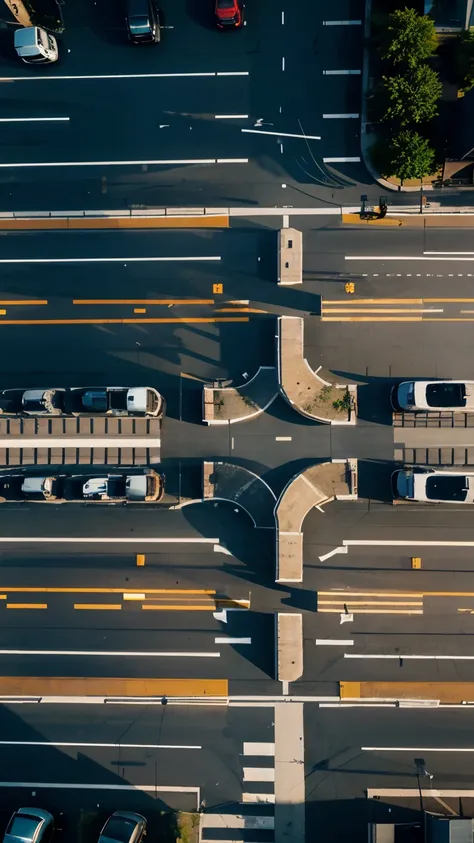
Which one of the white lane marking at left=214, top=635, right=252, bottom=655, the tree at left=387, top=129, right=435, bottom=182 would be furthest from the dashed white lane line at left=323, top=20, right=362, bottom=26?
the white lane marking at left=214, top=635, right=252, bottom=655

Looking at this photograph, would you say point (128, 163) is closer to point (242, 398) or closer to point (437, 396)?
point (242, 398)

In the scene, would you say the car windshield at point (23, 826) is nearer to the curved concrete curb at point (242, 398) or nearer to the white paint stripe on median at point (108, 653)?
the white paint stripe on median at point (108, 653)

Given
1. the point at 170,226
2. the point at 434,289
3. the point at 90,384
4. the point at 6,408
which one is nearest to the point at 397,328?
the point at 434,289

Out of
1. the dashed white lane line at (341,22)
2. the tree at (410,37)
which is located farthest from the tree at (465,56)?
the dashed white lane line at (341,22)

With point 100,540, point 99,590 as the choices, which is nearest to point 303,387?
point 100,540

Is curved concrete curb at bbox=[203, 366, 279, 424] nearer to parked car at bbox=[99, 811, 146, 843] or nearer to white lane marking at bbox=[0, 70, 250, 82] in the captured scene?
white lane marking at bbox=[0, 70, 250, 82]
